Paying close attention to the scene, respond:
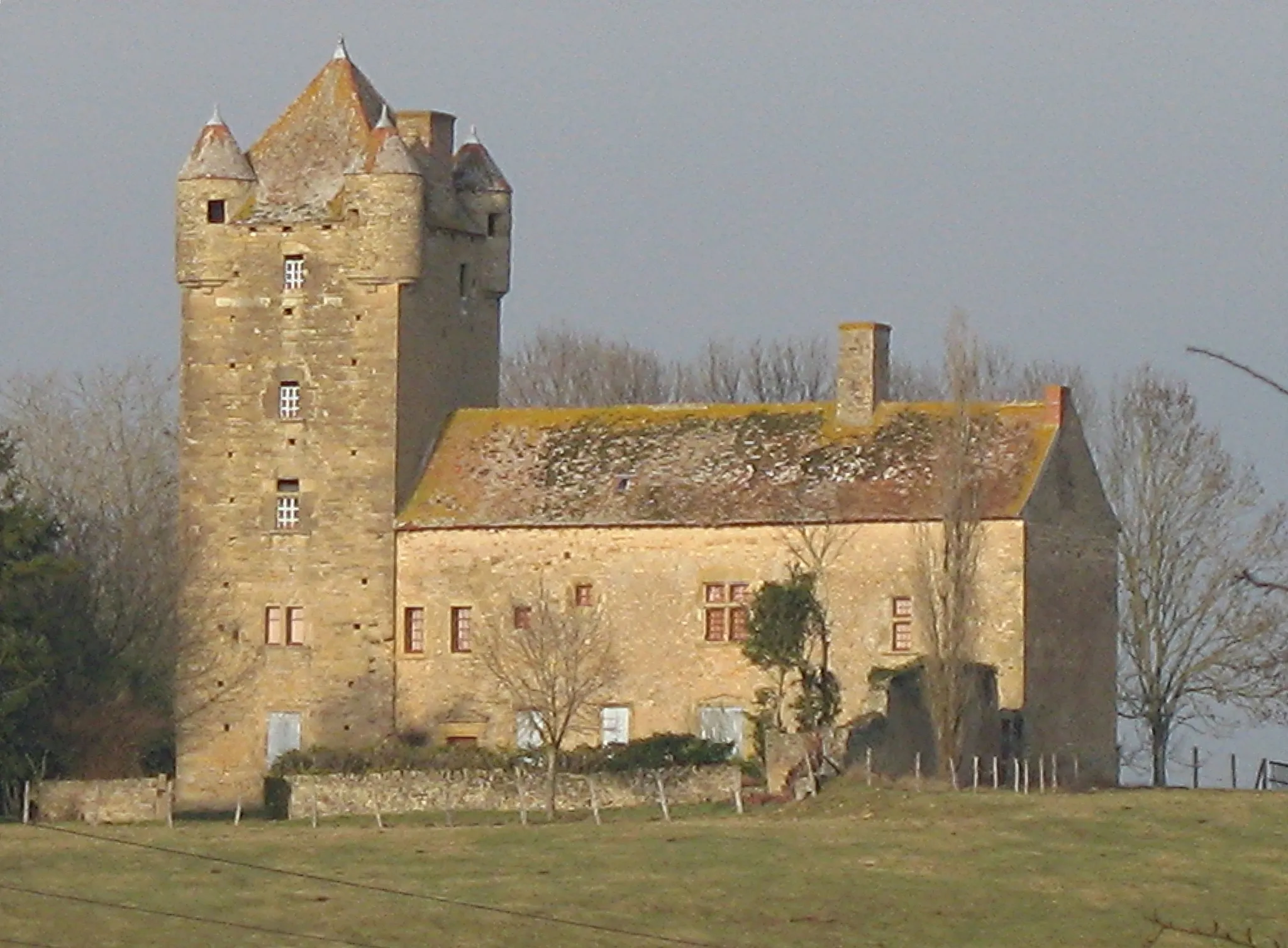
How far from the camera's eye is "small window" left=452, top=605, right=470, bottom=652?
179 feet

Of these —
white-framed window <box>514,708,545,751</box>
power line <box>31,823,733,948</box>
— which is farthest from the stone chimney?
power line <box>31,823,733,948</box>

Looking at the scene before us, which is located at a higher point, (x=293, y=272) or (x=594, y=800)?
(x=293, y=272)

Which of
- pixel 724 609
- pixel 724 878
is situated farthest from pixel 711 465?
pixel 724 878

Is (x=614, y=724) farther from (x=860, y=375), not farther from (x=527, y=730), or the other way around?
(x=860, y=375)

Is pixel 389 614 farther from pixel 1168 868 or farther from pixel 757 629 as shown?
pixel 1168 868

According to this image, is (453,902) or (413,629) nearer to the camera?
(453,902)

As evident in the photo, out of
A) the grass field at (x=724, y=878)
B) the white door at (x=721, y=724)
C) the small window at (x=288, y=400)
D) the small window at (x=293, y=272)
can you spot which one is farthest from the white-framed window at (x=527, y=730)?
the grass field at (x=724, y=878)

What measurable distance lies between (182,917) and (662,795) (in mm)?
13436

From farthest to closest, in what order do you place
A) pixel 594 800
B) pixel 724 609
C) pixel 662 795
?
pixel 724 609 < pixel 594 800 < pixel 662 795

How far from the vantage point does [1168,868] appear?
121 ft

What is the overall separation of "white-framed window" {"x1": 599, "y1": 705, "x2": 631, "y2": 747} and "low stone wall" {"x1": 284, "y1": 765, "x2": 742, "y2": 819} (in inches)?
190

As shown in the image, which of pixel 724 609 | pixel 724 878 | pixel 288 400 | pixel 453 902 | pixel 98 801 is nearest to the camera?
pixel 453 902

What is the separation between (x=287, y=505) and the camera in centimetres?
5603

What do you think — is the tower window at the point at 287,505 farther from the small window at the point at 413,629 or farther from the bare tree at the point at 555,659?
the bare tree at the point at 555,659
